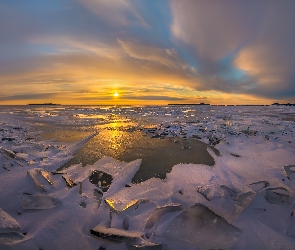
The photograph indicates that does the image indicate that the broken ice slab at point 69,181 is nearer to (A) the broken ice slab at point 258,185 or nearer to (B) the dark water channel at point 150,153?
(B) the dark water channel at point 150,153

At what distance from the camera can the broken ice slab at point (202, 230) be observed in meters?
2.31

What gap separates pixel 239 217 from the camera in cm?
278

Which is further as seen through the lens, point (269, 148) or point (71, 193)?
point (269, 148)

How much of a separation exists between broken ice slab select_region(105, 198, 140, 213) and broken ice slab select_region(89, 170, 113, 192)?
1.90 feet

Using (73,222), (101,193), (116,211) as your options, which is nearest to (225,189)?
(116,211)

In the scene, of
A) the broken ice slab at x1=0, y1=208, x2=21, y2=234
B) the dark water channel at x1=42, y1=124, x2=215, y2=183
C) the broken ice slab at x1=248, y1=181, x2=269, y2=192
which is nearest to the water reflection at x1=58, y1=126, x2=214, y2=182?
the dark water channel at x1=42, y1=124, x2=215, y2=183

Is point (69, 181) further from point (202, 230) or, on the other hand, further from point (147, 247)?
point (202, 230)

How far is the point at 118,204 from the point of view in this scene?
310cm

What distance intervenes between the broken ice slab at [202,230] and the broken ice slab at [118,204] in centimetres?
68

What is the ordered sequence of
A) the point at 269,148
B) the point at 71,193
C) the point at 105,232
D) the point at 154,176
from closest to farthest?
1. the point at 105,232
2. the point at 71,193
3. the point at 154,176
4. the point at 269,148

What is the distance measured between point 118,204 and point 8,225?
141cm

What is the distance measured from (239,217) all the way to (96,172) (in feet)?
9.94

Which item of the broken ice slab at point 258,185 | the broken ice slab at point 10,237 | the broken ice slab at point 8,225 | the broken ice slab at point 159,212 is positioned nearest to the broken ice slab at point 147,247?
the broken ice slab at point 159,212

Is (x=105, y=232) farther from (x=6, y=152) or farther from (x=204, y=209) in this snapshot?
(x=6, y=152)
